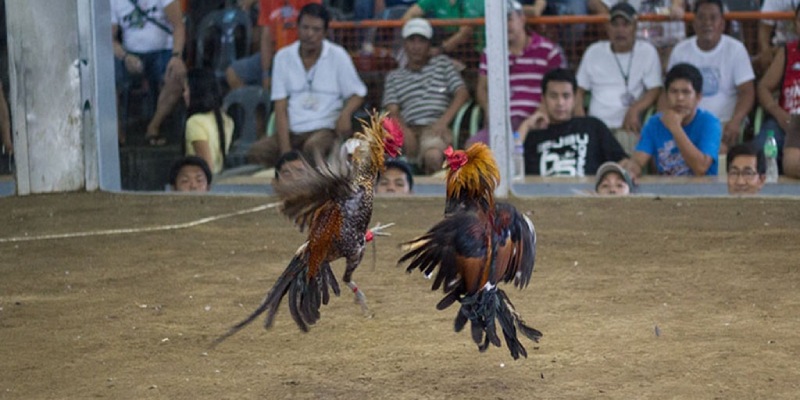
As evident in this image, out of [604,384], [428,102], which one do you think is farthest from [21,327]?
[428,102]

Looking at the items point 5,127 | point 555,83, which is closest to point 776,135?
point 555,83

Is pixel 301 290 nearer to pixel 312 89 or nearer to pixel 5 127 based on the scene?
pixel 312 89

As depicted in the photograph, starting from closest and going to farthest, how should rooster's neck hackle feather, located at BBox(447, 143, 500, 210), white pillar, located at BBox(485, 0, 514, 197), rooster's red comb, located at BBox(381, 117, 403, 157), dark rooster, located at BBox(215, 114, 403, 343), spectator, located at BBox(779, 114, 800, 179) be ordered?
rooster's neck hackle feather, located at BBox(447, 143, 500, 210) → dark rooster, located at BBox(215, 114, 403, 343) → rooster's red comb, located at BBox(381, 117, 403, 157) → spectator, located at BBox(779, 114, 800, 179) → white pillar, located at BBox(485, 0, 514, 197)

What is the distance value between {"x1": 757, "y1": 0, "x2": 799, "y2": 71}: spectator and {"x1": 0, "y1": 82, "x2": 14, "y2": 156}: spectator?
17.6ft

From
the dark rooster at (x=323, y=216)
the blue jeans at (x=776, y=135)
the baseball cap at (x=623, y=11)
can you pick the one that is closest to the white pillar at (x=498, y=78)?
the baseball cap at (x=623, y=11)

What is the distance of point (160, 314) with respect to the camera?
5262mm

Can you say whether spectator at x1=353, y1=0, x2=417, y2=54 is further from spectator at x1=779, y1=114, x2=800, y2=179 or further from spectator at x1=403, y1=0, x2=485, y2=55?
spectator at x1=779, y1=114, x2=800, y2=179

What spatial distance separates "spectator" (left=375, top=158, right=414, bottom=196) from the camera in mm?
8477

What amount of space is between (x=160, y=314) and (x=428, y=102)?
11.7ft

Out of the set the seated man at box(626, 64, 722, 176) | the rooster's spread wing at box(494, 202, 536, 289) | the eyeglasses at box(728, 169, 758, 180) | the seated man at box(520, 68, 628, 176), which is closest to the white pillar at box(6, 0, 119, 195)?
the seated man at box(520, 68, 628, 176)

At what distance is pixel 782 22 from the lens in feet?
26.3

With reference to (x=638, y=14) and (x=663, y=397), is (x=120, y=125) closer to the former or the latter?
(x=638, y=14)

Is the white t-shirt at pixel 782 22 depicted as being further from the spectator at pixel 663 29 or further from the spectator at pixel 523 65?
the spectator at pixel 523 65

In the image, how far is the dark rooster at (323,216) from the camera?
14.1 feet
